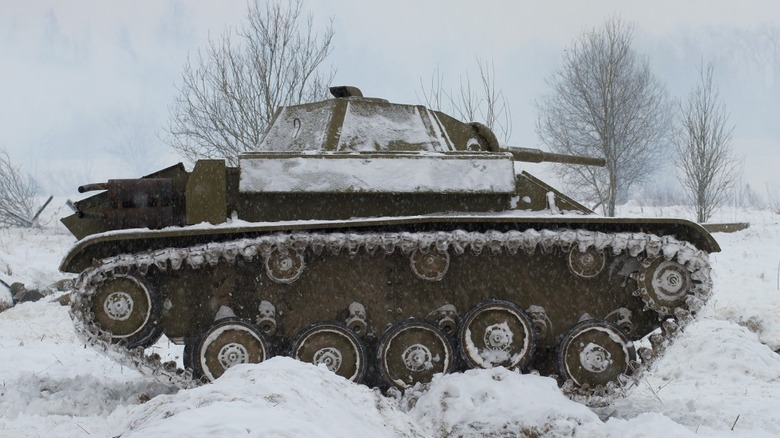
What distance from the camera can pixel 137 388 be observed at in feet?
23.0

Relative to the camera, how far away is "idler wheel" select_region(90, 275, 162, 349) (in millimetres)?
6113

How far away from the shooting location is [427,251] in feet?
21.4

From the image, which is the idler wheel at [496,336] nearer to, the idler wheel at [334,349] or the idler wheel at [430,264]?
the idler wheel at [430,264]

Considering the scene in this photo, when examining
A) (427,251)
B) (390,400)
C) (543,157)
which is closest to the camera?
(390,400)

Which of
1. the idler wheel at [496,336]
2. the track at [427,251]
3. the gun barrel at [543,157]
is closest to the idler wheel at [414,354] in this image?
the idler wheel at [496,336]

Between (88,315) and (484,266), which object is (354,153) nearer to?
(484,266)

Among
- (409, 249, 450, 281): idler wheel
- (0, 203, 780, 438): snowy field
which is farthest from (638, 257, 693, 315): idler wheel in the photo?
(409, 249, 450, 281): idler wheel

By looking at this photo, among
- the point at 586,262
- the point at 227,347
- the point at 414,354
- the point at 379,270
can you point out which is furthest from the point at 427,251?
the point at 227,347

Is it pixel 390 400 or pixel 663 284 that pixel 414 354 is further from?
pixel 663 284

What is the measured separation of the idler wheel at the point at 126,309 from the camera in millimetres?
6113

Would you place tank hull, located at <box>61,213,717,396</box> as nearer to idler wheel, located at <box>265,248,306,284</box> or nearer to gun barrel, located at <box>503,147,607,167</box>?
idler wheel, located at <box>265,248,306,284</box>

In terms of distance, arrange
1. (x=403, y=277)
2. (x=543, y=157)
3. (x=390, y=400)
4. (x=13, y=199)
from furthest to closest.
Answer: (x=13, y=199), (x=543, y=157), (x=403, y=277), (x=390, y=400)

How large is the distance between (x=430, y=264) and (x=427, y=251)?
0.47 ft

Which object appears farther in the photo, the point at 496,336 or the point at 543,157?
the point at 543,157
